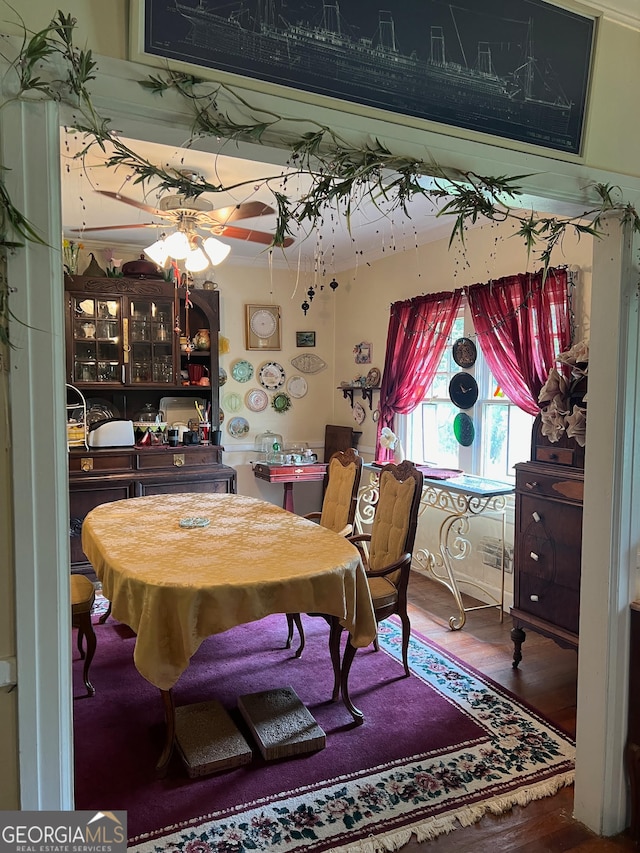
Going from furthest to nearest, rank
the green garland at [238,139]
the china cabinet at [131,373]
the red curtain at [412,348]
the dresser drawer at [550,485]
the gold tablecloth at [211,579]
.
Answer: the china cabinet at [131,373]
the red curtain at [412,348]
the dresser drawer at [550,485]
the gold tablecloth at [211,579]
the green garland at [238,139]

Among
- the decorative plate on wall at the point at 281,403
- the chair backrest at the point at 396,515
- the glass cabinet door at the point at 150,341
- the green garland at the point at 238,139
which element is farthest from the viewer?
the decorative plate on wall at the point at 281,403

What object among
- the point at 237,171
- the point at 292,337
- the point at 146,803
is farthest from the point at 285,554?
the point at 292,337

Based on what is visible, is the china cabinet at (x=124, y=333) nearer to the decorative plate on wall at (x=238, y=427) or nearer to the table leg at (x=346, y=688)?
the decorative plate on wall at (x=238, y=427)

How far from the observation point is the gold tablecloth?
2156 millimetres

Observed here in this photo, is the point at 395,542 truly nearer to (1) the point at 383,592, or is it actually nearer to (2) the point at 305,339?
(1) the point at 383,592

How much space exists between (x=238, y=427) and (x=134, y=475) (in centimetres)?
127

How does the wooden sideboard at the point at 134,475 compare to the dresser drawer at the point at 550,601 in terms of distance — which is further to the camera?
the wooden sideboard at the point at 134,475

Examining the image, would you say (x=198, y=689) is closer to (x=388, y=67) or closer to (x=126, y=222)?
(x=388, y=67)

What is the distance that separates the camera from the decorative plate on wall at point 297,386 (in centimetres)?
594

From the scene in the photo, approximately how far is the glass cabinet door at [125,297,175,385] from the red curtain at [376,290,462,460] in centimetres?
186

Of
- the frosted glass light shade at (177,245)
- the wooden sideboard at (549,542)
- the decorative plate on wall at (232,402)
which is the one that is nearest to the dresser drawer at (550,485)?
the wooden sideboard at (549,542)

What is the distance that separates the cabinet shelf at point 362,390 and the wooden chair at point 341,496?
168 centimetres

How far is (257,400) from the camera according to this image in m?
5.78

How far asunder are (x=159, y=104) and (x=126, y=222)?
3358 millimetres
